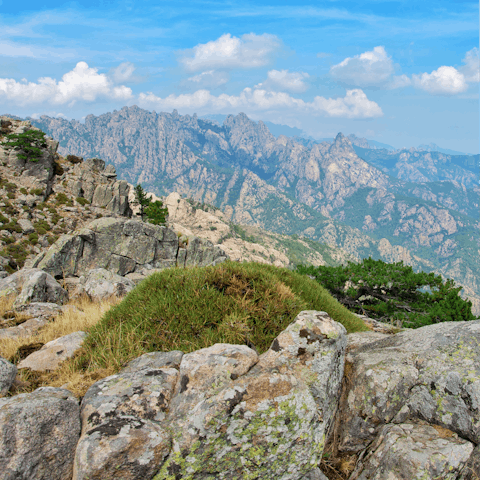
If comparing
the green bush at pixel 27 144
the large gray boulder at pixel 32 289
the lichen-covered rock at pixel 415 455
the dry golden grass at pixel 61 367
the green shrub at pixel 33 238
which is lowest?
the green shrub at pixel 33 238

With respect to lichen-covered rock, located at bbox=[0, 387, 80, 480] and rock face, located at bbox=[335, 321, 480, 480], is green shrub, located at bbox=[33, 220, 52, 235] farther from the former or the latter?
rock face, located at bbox=[335, 321, 480, 480]

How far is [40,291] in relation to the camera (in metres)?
13.3

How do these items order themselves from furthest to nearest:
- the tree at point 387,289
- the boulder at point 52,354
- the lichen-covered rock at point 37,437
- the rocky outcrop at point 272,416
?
the tree at point 387,289 < the boulder at point 52,354 < the rocky outcrop at point 272,416 < the lichen-covered rock at point 37,437

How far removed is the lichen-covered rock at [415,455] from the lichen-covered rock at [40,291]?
43.2 feet

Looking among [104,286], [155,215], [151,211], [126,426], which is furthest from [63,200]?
[126,426]

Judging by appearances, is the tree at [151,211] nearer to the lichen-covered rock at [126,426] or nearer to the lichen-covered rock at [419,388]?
the lichen-covered rock at [126,426]

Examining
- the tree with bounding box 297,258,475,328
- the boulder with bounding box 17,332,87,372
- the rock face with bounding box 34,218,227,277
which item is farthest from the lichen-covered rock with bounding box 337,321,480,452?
the rock face with bounding box 34,218,227,277

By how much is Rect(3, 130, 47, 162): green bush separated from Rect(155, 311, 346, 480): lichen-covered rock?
63784mm

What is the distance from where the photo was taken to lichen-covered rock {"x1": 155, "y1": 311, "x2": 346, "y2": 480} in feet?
13.4

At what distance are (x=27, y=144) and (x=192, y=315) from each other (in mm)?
64773

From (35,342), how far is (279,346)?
684 centimetres

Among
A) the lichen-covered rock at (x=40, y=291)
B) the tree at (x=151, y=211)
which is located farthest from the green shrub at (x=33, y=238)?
the tree at (x=151, y=211)

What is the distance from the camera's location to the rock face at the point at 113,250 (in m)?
30.9

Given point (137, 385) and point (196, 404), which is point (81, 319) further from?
point (196, 404)
